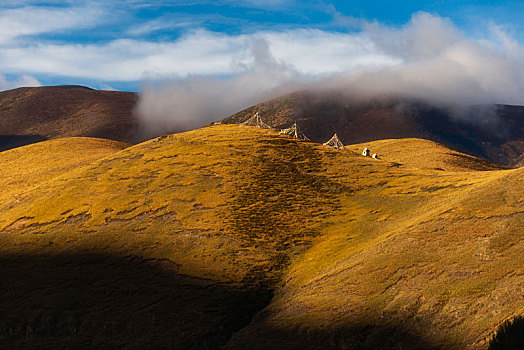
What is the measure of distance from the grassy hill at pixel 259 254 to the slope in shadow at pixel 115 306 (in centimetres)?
13

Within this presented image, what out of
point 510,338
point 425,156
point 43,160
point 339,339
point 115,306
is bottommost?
point 115,306

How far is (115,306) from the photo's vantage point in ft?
103

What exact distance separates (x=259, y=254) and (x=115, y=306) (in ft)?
40.9

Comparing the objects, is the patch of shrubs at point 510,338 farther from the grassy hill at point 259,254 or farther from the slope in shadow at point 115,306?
the slope in shadow at point 115,306

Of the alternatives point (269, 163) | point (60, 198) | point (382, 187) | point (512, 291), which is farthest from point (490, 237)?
point (60, 198)

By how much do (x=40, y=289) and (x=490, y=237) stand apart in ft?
99.2

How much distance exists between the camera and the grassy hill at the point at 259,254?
2511cm

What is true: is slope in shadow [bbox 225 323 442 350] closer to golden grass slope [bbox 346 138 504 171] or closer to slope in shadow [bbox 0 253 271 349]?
slope in shadow [bbox 0 253 271 349]

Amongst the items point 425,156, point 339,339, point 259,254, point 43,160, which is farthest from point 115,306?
point 425,156

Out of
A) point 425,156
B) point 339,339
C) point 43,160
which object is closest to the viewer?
point 339,339

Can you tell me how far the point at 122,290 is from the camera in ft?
111

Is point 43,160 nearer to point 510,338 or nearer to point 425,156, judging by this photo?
point 425,156

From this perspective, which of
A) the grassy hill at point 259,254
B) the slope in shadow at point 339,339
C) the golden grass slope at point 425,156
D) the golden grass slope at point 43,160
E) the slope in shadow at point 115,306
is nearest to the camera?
the slope in shadow at point 339,339

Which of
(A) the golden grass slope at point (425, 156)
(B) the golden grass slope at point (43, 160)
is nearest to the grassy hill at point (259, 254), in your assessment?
(B) the golden grass slope at point (43, 160)
